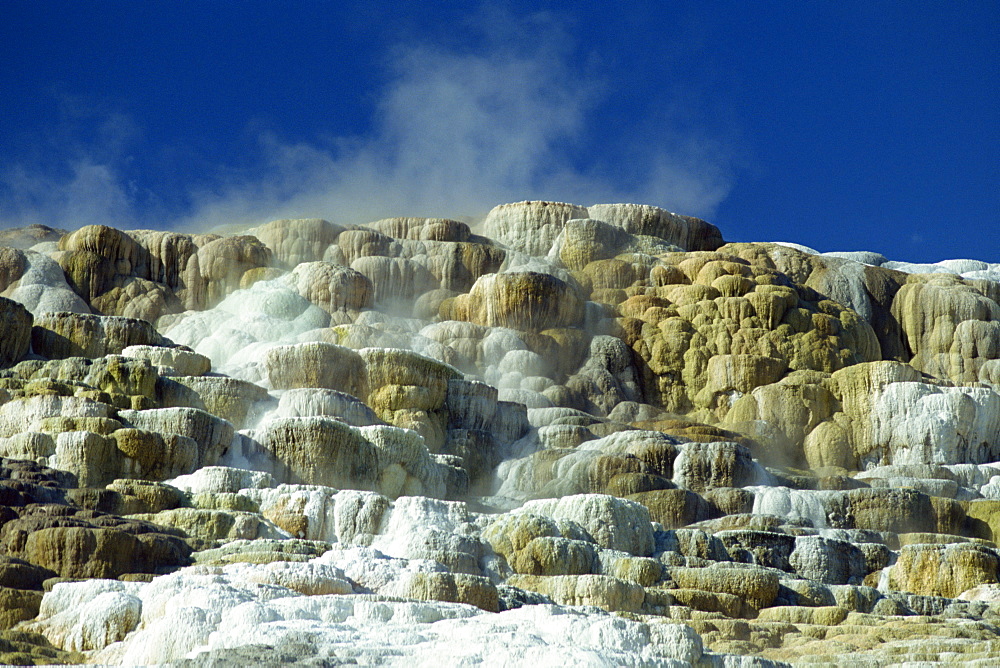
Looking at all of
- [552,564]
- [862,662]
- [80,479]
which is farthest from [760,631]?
[80,479]

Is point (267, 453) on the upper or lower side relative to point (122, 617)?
upper

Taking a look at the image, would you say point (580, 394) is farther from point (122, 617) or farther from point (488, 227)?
point (122, 617)

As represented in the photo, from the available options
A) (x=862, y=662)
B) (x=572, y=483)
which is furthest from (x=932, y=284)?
(x=862, y=662)

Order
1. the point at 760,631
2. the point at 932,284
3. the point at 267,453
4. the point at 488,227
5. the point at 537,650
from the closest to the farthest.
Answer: the point at 537,650, the point at 760,631, the point at 267,453, the point at 932,284, the point at 488,227

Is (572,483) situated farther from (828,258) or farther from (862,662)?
(828,258)

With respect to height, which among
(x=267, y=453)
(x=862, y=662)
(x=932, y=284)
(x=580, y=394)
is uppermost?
(x=932, y=284)

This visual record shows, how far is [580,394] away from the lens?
113ft

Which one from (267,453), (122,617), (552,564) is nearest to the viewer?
(122,617)

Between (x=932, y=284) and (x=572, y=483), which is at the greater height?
(x=932, y=284)

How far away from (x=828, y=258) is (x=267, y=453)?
24.1m

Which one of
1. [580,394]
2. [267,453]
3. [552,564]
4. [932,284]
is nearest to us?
[552,564]

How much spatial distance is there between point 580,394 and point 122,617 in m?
23.0

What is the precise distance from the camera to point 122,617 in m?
11.9

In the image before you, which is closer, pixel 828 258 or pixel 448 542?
pixel 448 542
